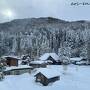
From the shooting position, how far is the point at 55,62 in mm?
96375

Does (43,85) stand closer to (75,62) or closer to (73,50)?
(75,62)

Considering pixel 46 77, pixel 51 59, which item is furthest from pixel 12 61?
pixel 51 59

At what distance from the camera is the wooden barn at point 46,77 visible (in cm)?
4982

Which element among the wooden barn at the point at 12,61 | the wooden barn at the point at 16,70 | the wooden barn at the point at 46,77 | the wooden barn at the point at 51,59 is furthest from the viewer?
the wooden barn at the point at 51,59

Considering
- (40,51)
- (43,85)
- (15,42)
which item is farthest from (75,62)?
(15,42)

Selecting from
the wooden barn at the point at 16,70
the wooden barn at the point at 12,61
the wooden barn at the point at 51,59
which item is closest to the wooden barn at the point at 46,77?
the wooden barn at the point at 16,70

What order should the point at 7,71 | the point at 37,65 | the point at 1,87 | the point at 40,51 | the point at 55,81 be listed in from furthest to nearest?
the point at 40,51
the point at 37,65
the point at 7,71
the point at 55,81
the point at 1,87

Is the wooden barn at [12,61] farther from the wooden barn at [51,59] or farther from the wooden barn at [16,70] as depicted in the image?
the wooden barn at [51,59]

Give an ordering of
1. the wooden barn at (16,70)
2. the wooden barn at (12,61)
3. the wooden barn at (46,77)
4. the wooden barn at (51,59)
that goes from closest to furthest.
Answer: the wooden barn at (46,77)
the wooden barn at (16,70)
the wooden barn at (12,61)
the wooden barn at (51,59)

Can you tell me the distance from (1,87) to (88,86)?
49.3ft

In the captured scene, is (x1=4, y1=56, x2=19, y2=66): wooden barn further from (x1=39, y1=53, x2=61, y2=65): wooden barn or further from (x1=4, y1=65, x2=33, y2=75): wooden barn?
(x1=39, y1=53, x2=61, y2=65): wooden barn

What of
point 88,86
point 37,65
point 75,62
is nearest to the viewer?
point 88,86

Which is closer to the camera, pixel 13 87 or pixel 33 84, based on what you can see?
pixel 13 87

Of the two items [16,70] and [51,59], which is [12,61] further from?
[51,59]
